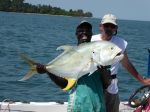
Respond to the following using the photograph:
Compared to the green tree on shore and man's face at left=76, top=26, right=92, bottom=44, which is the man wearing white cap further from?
the green tree on shore

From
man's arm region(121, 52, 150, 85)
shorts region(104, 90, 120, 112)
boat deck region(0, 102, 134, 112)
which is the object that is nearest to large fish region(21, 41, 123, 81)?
shorts region(104, 90, 120, 112)

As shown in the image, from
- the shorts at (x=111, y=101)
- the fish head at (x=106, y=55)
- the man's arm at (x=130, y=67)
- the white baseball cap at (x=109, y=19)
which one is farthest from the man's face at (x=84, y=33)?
the man's arm at (x=130, y=67)

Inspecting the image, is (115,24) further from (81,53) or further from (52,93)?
(52,93)

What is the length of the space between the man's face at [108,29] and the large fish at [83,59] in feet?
2.85

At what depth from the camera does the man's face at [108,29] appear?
568 centimetres

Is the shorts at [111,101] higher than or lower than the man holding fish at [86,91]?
lower

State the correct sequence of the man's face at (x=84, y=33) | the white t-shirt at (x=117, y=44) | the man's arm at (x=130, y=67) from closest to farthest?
the man's face at (x=84, y=33), the white t-shirt at (x=117, y=44), the man's arm at (x=130, y=67)

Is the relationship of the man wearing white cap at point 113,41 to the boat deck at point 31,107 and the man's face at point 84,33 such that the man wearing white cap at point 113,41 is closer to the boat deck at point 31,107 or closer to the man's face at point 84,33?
the man's face at point 84,33

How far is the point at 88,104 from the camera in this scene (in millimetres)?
5004

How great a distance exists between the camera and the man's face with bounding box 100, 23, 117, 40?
223 inches

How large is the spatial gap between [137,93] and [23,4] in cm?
13542

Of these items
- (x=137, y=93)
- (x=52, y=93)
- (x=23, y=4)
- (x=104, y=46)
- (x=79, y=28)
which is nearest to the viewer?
(x=104, y=46)

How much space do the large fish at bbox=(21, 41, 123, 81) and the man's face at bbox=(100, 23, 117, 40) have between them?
87cm

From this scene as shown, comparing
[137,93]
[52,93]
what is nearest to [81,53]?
[137,93]
